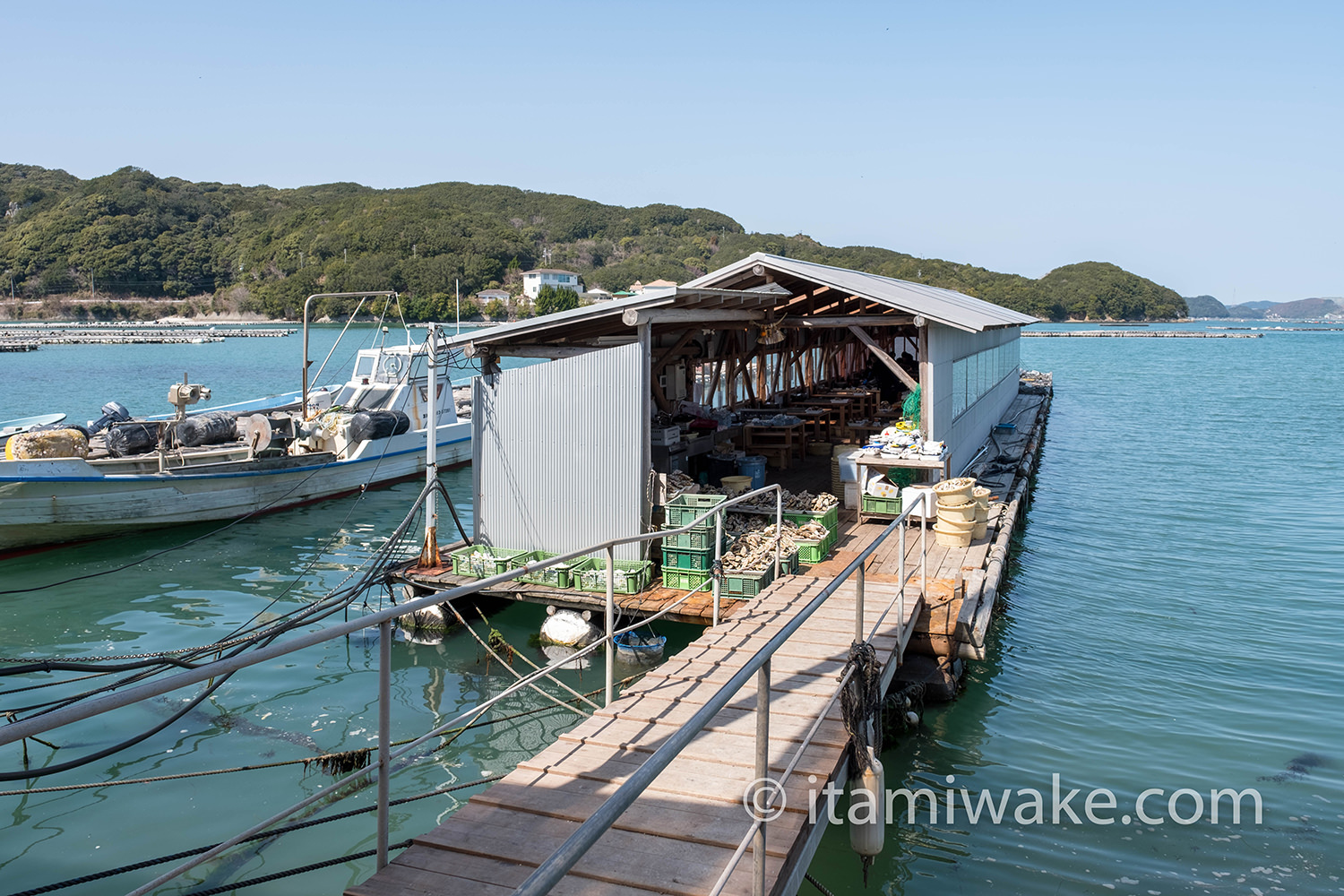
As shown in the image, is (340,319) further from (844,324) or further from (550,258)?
(844,324)

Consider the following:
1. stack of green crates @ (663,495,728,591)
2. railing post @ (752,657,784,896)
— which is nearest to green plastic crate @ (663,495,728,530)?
stack of green crates @ (663,495,728,591)

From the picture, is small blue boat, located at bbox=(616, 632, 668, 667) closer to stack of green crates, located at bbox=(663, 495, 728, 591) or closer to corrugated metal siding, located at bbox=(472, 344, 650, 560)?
stack of green crates, located at bbox=(663, 495, 728, 591)

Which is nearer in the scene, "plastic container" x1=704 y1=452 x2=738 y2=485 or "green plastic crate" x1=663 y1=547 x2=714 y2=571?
"green plastic crate" x1=663 y1=547 x2=714 y2=571

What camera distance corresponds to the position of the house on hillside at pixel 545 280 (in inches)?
5546

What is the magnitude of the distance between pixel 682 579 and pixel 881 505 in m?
4.15

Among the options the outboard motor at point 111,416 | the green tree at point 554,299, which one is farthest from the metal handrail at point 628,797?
the green tree at point 554,299

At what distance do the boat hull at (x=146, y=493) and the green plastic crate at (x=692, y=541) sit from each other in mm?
12641

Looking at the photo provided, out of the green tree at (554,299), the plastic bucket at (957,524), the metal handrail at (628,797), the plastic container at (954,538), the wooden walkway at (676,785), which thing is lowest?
the plastic container at (954,538)

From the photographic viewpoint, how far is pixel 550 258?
178m

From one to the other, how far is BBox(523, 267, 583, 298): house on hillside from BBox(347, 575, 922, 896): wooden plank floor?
5278 inches

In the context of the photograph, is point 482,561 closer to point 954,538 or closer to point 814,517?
point 814,517

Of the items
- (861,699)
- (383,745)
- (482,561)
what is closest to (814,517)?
(482,561)

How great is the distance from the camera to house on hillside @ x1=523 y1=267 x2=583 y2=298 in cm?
14088

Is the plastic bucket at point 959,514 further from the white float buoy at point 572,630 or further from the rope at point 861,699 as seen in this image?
the rope at point 861,699
